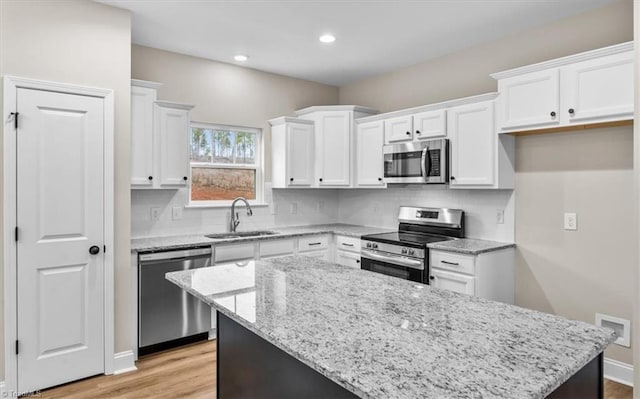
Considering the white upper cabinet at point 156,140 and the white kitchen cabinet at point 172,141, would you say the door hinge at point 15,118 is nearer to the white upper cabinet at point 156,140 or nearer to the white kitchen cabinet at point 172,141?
the white upper cabinet at point 156,140

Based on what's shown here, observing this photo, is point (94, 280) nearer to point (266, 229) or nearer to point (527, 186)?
point (266, 229)

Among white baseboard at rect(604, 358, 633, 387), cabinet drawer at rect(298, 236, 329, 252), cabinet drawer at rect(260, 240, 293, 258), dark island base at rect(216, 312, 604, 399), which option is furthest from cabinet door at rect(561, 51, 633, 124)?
cabinet drawer at rect(260, 240, 293, 258)

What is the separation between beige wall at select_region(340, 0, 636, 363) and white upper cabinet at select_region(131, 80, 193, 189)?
9.17 feet

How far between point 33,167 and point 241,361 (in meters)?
1.98

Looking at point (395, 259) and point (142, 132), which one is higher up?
point (142, 132)

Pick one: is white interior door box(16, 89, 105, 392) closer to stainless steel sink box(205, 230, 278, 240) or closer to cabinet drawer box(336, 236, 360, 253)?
stainless steel sink box(205, 230, 278, 240)

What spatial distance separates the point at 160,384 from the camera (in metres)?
2.83

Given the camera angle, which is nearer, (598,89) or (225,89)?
(598,89)

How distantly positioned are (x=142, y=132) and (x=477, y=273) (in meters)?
2.98

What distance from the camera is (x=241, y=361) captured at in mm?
1836

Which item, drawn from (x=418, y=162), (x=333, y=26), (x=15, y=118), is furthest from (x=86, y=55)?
(x=418, y=162)

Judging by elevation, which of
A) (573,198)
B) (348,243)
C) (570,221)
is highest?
(573,198)

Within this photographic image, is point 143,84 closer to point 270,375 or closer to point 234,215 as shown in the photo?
point 234,215

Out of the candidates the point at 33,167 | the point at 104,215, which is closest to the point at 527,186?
the point at 104,215
